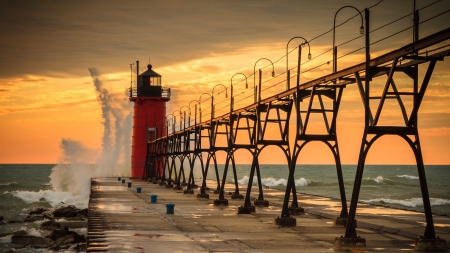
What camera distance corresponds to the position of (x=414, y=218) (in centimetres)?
2727

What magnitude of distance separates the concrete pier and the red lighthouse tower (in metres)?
40.6

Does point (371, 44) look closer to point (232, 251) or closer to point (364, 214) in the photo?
point (232, 251)

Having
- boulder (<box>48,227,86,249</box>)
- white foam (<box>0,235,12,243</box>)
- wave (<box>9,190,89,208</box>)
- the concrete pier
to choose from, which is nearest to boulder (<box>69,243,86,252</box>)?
boulder (<box>48,227,86,249</box>)

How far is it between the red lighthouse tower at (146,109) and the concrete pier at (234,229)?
4058 centimetres

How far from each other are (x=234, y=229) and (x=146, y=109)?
170ft

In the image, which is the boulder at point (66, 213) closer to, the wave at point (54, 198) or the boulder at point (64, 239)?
the boulder at point (64, 239)

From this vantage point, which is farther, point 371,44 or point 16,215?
point 16,215

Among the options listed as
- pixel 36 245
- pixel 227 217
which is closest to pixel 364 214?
pixel 227 217

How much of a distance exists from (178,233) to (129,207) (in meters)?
11.1

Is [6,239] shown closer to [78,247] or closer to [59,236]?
[59,236]

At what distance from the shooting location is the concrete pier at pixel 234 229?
1827cm

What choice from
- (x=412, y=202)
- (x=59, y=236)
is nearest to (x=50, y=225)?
(x=59, y=236)

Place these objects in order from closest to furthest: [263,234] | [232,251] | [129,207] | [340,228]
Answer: [232,251]
[263,234]
[340,228]
[129,207]

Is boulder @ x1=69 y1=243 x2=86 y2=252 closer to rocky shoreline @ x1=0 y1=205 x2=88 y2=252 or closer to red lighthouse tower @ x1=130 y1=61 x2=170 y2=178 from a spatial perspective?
rocky shoreline @ x1=0 y1=205 x2=88 y2=252
